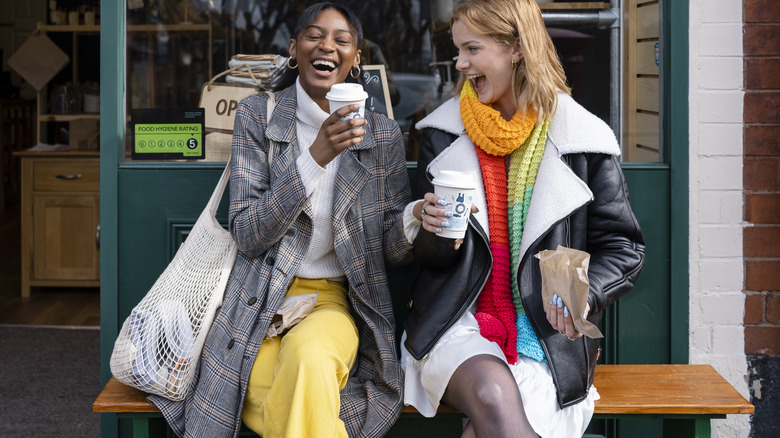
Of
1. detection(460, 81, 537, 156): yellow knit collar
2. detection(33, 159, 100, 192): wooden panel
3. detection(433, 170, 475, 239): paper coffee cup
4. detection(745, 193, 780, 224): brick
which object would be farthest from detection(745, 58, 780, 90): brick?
detection(33, 159, 100, 192): wooden panel

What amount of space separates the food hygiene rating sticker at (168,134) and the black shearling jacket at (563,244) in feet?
3.49

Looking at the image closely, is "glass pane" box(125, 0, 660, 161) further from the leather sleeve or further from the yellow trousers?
the yellow trousers

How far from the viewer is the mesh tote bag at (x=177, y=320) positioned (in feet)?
8.29

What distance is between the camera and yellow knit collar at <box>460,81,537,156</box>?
260cm

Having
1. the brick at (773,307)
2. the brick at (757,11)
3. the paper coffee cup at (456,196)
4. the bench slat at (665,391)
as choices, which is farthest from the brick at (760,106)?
the paper coffee cup at (456,196)

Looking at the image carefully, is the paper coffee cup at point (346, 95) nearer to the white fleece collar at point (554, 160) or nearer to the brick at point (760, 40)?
the white fleece collar at point (554, 160)

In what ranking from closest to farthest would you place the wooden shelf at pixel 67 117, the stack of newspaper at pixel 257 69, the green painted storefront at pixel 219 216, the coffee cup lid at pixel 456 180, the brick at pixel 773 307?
the coffee cup lid at pixel 456 180 → the green painted storefront at pixel 219 216 → the brick at pixel 773 307 → the stack of newspaper at pixel 257 69 → the wooden shelf at pixel 67 117

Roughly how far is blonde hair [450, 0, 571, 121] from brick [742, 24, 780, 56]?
0.93 metres

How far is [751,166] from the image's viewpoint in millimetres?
3178

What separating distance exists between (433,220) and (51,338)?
3.44 meters

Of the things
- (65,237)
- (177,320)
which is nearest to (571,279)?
(177,320)

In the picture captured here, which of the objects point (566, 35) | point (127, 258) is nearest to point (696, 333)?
point (566, 35)

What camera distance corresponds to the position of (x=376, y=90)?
3.40 m

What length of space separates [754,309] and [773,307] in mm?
70
